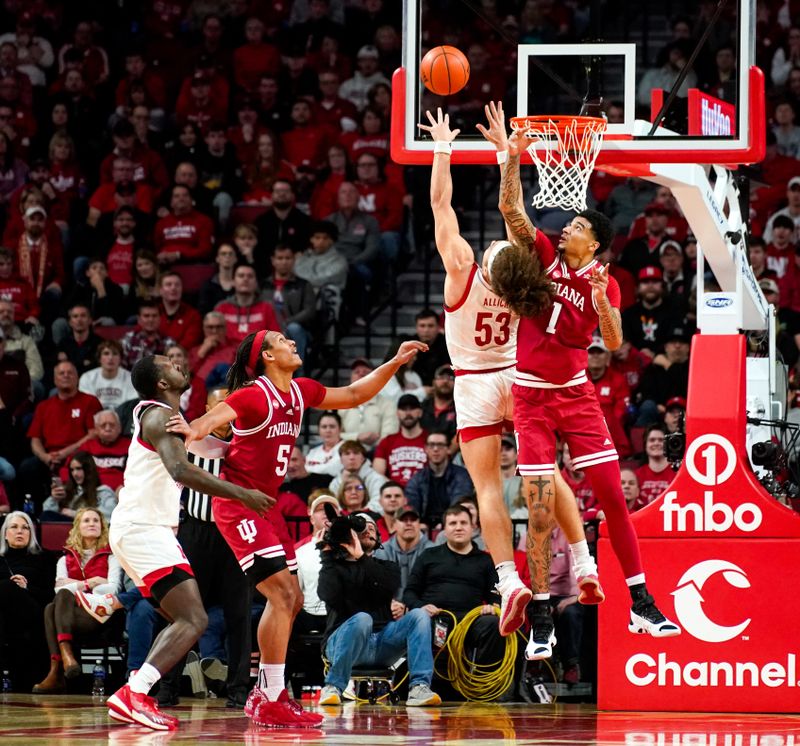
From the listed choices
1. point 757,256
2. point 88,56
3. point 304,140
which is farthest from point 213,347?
point 88,56

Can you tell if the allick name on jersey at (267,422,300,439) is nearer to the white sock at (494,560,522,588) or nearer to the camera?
the white sock at (494,560,522,588)

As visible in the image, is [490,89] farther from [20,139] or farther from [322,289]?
[20,139]

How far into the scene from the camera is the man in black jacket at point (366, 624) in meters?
11.2

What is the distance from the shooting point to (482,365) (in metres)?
8.88

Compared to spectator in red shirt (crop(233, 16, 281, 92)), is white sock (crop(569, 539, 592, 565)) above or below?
below

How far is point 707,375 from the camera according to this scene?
35.1 feet

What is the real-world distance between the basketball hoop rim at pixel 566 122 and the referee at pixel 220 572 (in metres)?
3.36

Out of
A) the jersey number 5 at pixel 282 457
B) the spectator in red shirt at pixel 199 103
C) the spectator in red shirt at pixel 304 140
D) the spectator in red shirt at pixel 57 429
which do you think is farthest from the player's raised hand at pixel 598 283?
the spectator in red shirt at pixel 199 103

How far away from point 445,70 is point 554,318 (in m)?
1.62

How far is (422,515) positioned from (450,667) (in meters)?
1.80

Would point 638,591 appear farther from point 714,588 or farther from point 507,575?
point 714,588

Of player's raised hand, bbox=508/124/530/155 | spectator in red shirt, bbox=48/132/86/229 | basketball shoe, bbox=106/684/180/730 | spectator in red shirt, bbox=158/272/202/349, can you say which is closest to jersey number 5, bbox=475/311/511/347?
player's raised hand, bbox=508/124/530/155

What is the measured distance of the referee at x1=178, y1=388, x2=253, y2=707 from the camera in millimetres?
11023

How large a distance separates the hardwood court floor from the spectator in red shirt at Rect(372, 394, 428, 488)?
3037 millimetres
